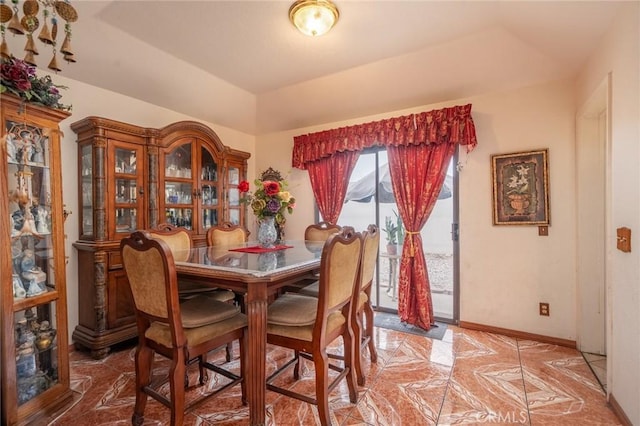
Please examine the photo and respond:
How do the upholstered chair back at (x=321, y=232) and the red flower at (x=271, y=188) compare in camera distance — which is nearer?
the red flower at (x=271, y=188)

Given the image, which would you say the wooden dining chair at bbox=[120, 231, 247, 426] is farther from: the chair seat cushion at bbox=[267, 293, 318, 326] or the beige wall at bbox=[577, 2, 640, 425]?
the beige wall at bbox=[577, 2, 640, 425]

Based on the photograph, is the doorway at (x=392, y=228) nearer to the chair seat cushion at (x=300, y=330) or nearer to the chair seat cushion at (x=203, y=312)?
the chair seat cushion at (x=300, y=330)

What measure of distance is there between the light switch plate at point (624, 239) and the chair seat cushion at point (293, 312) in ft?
5.48

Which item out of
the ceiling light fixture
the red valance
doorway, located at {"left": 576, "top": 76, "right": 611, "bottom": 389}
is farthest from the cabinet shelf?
doorway, located at {"left": 576, "top": 76, "right": 611, "bottom": 389}

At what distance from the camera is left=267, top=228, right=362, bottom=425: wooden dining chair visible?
153 centimetres

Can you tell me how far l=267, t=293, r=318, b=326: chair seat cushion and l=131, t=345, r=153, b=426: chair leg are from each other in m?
0.68

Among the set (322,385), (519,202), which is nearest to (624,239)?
(519,202)

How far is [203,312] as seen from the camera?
1664 mm

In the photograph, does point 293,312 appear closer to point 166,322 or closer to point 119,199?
point 166,322

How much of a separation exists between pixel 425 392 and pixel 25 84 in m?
2.95

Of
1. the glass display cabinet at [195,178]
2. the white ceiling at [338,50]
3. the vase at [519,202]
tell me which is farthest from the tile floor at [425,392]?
the white ceiling at [338,50]

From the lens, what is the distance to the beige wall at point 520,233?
261 centimetres

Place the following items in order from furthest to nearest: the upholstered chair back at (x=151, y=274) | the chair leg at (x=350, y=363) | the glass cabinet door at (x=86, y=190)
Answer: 1. the glass cabinet door at (x=86, y=190)
2. the chair leg at (x=350, y=363)
3. the upholstered chair back at (x=151, y=274)

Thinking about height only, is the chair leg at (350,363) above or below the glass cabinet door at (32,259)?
below
